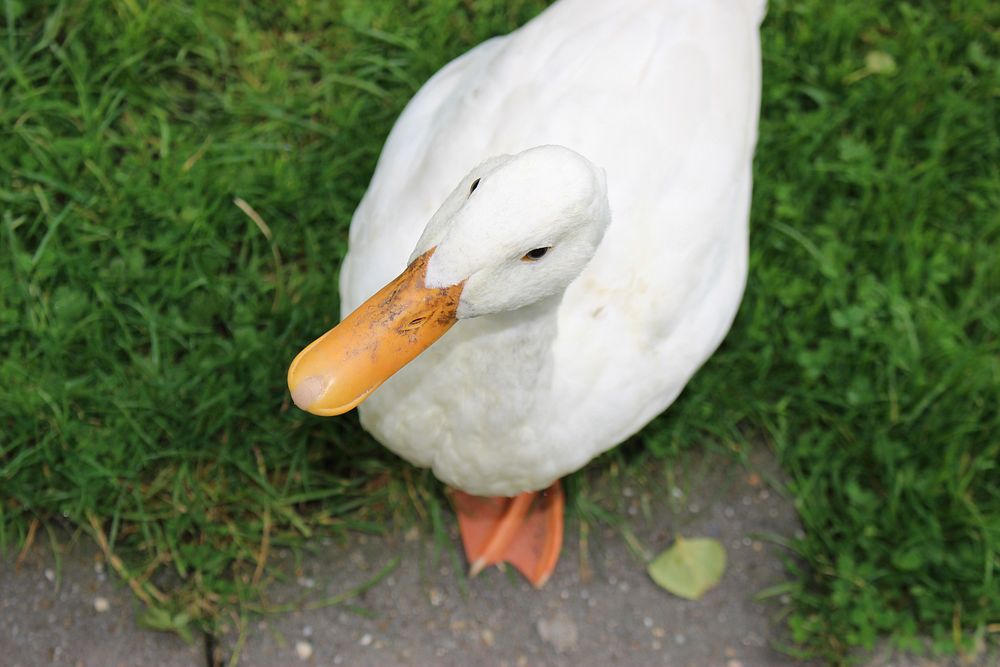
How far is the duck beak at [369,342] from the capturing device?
5.05ft

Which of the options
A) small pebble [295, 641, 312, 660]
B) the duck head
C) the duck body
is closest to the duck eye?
the duck head

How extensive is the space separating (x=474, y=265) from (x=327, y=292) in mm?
1146

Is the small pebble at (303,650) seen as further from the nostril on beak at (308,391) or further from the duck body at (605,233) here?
the nostril on beak at (308,391)

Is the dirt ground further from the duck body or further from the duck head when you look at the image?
the duck head

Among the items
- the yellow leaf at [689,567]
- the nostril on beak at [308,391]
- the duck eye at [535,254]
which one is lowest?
the yellow leaf at [689,567]

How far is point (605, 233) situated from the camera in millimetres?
1882

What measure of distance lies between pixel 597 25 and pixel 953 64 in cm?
147

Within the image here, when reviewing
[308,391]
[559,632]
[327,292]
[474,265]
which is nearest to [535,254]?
[474,265]

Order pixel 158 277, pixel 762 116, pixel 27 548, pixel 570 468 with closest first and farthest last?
pixel 570 468, pixel 27 548, pixel 158 277, pixel 762 116

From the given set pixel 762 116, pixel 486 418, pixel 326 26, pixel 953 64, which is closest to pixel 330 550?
pixel 486 418

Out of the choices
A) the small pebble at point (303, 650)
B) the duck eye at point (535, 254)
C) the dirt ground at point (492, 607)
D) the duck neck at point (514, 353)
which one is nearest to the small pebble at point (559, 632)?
the dirt ground at point (492, 607)

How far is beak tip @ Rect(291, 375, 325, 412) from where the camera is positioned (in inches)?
60.4

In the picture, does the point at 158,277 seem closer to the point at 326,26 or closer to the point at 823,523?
the point at 326,26

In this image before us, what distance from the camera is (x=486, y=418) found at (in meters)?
1.92
